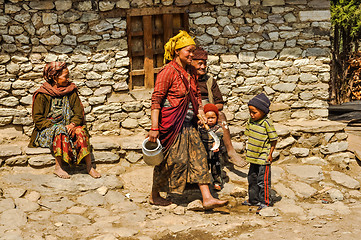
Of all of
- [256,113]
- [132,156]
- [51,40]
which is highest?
[51,40]

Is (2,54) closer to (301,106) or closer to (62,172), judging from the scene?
(62,172)

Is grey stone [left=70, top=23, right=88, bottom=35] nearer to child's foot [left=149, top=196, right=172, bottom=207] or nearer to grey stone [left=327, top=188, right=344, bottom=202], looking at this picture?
child's foot [left=149, top=196, right=172, bottom=207]

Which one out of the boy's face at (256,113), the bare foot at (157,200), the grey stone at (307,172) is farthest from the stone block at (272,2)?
the bare foot at (157,200)

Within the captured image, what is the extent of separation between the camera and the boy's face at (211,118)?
550 centimetres

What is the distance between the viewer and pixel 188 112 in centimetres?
507

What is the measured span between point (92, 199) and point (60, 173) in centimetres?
67

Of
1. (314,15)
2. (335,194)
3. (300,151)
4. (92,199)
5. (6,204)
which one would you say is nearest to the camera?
(6,204)

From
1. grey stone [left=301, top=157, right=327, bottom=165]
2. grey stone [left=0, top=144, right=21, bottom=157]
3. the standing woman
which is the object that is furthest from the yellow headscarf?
grey stone [left=301, top=157, right=327, bottom=165]

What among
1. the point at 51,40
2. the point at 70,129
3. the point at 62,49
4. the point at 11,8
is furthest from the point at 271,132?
the point at 11,8

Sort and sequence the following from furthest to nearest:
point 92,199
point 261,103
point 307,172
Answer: point 307,172, point 92,199, point 261,103

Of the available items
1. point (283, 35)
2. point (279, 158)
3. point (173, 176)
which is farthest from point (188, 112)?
point (283, 35)

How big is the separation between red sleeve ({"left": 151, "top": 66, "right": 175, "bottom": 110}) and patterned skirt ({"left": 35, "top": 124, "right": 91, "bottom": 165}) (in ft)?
4.62

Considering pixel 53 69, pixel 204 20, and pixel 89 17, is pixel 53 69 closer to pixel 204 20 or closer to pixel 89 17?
pixel 89 17

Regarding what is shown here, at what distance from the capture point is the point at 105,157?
20.9 ft
